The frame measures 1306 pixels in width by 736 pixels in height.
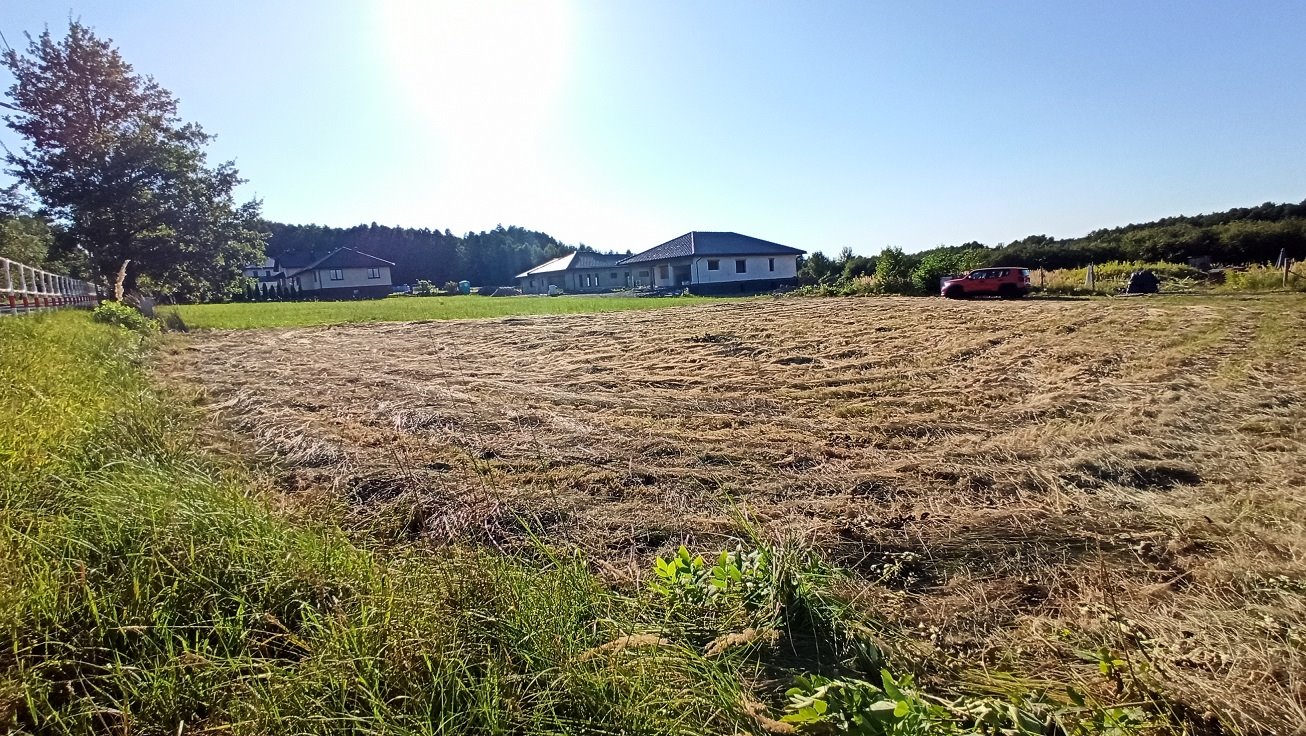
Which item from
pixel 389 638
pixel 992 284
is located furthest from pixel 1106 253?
pixel 389 638

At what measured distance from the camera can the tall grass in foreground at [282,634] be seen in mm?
1571

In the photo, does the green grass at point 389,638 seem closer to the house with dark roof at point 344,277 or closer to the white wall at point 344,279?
the house with dark roof at point 344,277

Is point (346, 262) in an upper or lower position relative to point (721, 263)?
upper

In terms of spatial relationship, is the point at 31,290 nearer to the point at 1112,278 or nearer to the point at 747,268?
the point at 747,268

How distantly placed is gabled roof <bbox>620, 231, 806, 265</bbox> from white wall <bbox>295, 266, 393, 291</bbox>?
1217 inches

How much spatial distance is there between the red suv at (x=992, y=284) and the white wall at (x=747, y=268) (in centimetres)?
1979

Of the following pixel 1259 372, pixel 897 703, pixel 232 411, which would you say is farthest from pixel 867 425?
pixel 232 411

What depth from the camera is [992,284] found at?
68.3 feet

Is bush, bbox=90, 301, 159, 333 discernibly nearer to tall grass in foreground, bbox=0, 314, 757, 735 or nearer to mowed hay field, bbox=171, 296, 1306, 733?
mowed hay field, bbox=171, 296, 1306, 733

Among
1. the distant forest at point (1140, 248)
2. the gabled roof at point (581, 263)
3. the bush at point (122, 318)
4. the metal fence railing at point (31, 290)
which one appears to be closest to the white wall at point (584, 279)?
the gabled roof at point (581, 263)

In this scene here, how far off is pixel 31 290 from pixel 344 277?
148 ft

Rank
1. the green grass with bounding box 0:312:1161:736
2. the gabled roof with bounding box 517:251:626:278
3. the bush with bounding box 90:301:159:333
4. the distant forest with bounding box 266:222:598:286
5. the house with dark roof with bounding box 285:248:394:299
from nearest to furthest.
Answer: the green grass with bounding box 0:312:1161:736 → the bush with bounding box 90:301:159:333 → the gabled roof with bounding box 517:251:626:278 → the house with dark roof with bounding box 285:248:394:299 → the distant forest with bounding box 266:222:598:286

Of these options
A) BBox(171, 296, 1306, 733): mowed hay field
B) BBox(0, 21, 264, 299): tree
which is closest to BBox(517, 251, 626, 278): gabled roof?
BBox(0, 21, 264, 299): tree

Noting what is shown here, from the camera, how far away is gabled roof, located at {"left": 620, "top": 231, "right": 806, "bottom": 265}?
39.5 metres
